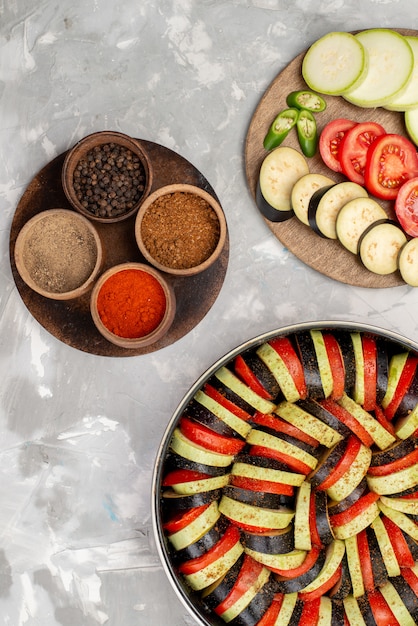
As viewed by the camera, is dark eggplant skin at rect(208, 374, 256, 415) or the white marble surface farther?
the white marble surface

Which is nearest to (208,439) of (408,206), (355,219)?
(355,219)

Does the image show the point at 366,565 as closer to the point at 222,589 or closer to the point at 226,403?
the point at 222,589

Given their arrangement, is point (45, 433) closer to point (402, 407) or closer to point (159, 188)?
point (159, 188)

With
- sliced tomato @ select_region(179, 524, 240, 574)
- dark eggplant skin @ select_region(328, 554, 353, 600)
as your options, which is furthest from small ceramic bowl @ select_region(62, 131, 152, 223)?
dark eggplant skin @ select_region(328, 554, 353, 600)

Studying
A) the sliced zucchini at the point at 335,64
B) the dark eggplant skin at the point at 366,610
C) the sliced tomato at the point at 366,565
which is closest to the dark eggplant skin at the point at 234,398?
the sliced tomato at the point at 366,565

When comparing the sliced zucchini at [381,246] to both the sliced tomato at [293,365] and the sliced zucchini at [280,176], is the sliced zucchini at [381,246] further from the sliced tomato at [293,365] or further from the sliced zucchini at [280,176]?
the sliced tomato at [293,365]

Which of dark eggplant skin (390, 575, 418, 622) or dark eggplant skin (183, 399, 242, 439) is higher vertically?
dark eggplant skin (183, 399, 242, 439)

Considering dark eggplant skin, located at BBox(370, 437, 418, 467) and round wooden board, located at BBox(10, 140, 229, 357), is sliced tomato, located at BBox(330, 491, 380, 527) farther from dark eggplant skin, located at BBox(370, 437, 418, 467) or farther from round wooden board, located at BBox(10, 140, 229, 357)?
round wooden board, located at BBox(10, 140, 229, 357)
